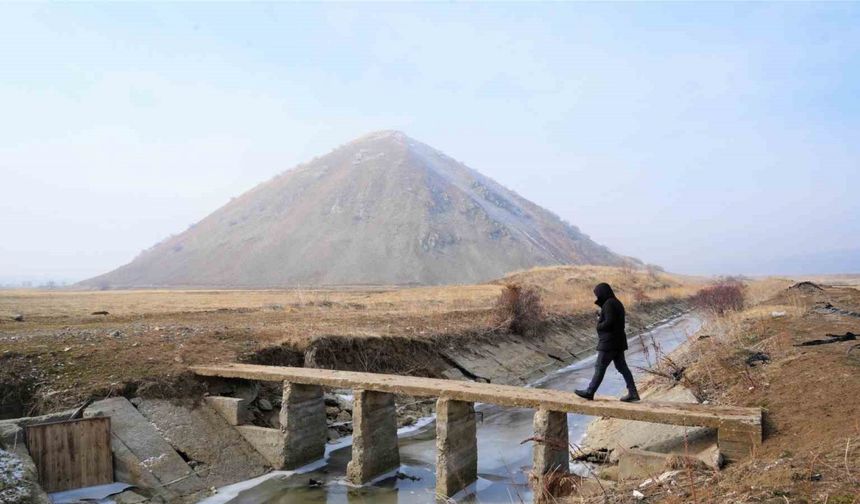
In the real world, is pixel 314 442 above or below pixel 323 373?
below

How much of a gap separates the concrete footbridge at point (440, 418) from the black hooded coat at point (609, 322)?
3.32 ft

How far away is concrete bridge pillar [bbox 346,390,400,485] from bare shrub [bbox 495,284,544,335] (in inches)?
548

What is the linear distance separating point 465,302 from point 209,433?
2597 cm

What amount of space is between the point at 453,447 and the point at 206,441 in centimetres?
551

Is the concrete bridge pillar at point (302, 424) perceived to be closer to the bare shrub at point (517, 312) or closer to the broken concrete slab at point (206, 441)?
the broken concrete slab at point (206, 441)

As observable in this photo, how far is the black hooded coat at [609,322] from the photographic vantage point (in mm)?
10383

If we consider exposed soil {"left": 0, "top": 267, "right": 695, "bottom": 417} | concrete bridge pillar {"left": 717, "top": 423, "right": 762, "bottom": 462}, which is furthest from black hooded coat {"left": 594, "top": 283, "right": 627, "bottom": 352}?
exposed soil {"left": 0, "top": 267, "right": 695, "bottom": 417}

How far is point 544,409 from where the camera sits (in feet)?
36.8

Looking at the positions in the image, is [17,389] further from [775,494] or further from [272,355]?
[775,494]

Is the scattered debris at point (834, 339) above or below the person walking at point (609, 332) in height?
below

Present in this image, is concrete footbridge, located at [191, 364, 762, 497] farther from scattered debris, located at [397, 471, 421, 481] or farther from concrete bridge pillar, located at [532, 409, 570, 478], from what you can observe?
scattered debris, located at [397, 471, 421, 481]

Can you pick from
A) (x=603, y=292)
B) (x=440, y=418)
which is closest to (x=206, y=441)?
(x=440, y=418)

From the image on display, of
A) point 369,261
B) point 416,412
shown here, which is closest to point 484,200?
point 369,261

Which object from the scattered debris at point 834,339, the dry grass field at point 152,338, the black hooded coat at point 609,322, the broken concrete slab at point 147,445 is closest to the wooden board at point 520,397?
the black hooded coat at point 609,322
